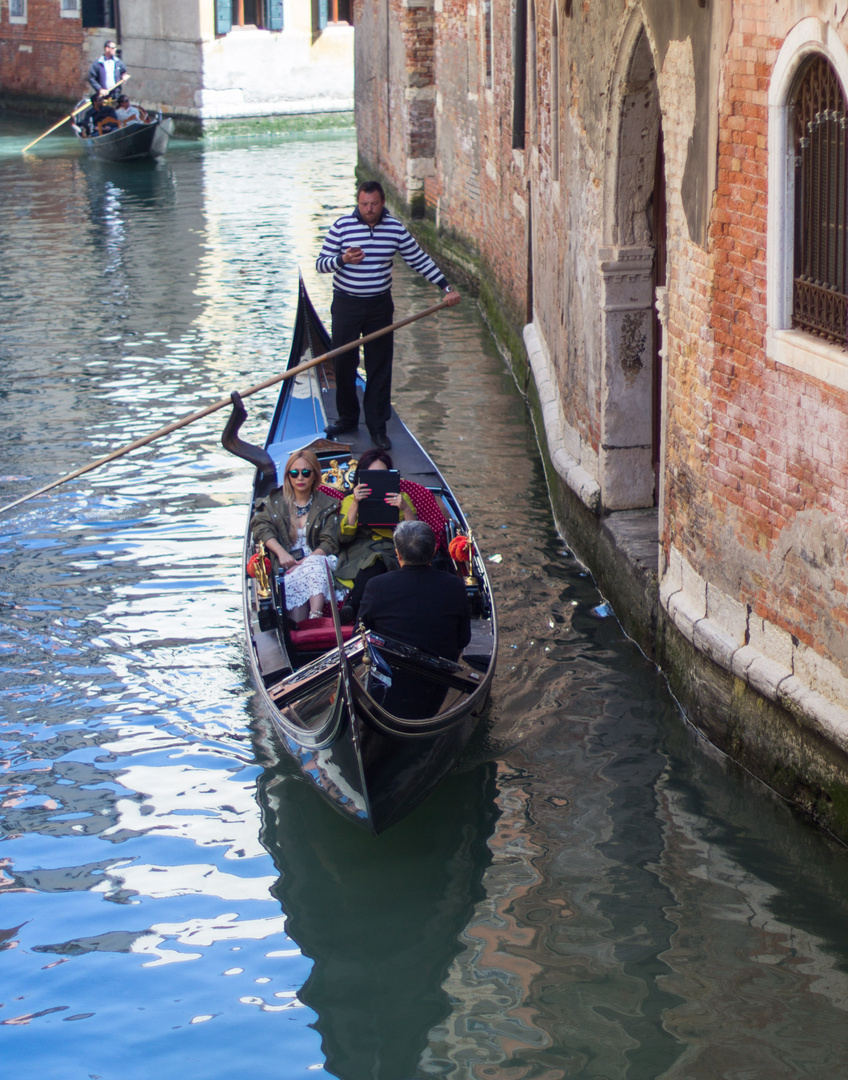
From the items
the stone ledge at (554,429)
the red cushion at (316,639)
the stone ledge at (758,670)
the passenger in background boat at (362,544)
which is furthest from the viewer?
the stone ledge at (554,429)

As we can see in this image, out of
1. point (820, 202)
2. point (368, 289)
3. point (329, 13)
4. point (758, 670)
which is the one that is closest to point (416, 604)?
point (758, 670)

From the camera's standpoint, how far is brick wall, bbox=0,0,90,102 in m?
25.0

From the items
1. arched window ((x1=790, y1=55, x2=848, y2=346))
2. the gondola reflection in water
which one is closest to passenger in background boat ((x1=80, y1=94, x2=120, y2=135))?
the gondola reflection in water

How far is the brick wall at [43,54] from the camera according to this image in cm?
2502

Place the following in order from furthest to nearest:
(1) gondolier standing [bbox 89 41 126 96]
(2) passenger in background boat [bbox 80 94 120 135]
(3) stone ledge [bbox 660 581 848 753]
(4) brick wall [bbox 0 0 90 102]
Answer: (4) brick wall [bbox 0 0 90 102], (1) gondolier standing [bbox 89 41 126 96], (2) passenger in background boat [bbox 80 94 120 135], (3) stone ledge [bbox 660 581 848 753]

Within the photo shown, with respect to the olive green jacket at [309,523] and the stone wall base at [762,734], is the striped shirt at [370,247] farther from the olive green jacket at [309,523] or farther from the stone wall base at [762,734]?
the stone wall base at [762,734]

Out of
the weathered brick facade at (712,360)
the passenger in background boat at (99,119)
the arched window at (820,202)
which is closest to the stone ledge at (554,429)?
the weathered brick facade at (712,360)

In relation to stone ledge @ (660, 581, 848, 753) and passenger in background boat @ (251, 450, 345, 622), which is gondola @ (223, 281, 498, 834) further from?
stone ledge @ (660, 581, 848, 753)

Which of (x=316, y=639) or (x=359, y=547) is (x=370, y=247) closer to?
(x=359, y=547)

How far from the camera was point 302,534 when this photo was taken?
5043 mm

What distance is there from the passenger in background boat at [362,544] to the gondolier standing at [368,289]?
128cm

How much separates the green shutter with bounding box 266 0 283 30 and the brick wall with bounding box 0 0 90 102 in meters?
4.09

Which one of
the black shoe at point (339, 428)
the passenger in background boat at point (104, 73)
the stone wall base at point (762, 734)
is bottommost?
the stone wall base at point (762, 734)

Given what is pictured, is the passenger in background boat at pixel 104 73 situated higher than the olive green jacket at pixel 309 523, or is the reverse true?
the passenger in background boat at pixel 104 73
